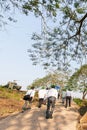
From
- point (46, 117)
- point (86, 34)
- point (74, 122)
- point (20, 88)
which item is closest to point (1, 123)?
point (46, 117)

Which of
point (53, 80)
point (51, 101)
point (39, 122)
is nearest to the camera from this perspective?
point (39, 122)

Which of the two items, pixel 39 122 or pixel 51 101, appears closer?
pixel 39 122

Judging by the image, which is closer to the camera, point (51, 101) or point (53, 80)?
point (51, 101)

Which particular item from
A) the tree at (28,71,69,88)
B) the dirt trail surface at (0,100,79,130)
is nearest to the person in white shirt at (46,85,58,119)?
the dirt trail surface at (0,100,79,130)

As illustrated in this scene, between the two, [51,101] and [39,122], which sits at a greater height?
[51,101]

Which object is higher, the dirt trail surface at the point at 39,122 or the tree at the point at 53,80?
the tree at the point at 53,80

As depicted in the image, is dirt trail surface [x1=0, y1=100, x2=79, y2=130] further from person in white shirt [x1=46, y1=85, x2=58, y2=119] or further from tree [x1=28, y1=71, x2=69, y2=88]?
tree [x1=28, y1=71, x2=69, y2=88]

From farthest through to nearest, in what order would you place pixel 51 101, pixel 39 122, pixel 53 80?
1. pixel 53 80
2. pixel 51 101
3. pixel 39 122

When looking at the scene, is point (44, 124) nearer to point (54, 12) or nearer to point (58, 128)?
point (58, 128)

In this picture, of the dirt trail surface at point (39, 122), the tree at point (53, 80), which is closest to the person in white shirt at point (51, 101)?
the dirt trail surface at point (39, 122)

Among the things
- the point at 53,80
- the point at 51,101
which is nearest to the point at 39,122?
the point at 51,101

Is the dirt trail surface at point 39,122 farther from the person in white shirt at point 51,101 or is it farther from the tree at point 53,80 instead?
the tree at point 53,80

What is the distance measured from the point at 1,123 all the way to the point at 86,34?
7.90 meters

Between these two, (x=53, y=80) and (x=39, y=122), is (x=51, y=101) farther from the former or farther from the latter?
(x=53, y=80)
